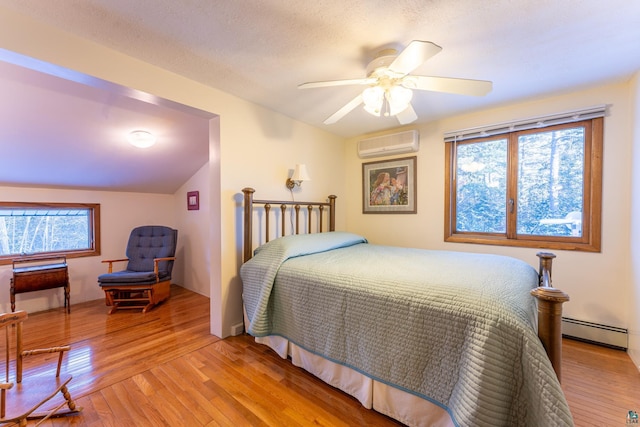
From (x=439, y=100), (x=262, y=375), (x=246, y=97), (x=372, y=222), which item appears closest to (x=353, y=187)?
(x=372, y=222)

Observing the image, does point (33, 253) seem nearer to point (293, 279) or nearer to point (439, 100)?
point (293, 279)

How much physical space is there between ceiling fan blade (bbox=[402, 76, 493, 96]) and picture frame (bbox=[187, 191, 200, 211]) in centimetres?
324

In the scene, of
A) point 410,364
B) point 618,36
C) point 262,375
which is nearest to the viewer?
point 410,364

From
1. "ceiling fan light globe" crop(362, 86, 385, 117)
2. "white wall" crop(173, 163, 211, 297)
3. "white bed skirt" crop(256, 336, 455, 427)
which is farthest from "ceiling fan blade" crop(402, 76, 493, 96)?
"white wall" crop(173, 163, 211, 297)

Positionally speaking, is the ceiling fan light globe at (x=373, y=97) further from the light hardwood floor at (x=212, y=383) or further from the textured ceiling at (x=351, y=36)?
the light hardwood floor at (x=212, y=383)

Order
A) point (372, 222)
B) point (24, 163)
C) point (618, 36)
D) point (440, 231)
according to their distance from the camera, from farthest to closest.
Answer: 1. point (372, 222)
2. point (440, 231)
3. point (24, 163)
4. point (618, 36)

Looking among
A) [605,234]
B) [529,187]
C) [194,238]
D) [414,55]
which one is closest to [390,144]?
[529,187]

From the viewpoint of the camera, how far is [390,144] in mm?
3137

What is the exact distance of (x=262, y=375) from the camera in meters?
1.82

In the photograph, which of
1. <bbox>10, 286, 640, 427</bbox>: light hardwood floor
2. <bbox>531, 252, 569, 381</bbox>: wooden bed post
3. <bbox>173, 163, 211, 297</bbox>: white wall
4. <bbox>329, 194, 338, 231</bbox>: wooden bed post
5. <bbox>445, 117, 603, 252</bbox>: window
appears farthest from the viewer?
<bbox>173, 163, 211, 297</bbox>: white wall

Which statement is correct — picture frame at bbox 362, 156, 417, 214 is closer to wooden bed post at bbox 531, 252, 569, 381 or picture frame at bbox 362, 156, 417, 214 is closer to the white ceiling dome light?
wooden bed post at bbox 531, 252, 569, 381

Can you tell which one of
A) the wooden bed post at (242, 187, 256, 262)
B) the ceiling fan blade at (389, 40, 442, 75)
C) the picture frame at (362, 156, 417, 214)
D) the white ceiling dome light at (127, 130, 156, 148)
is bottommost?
the wooden bed post at (242, 187, 256, 262)

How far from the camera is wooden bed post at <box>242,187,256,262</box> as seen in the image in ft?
7.72

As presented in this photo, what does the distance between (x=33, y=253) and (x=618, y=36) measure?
5754 millimetres
